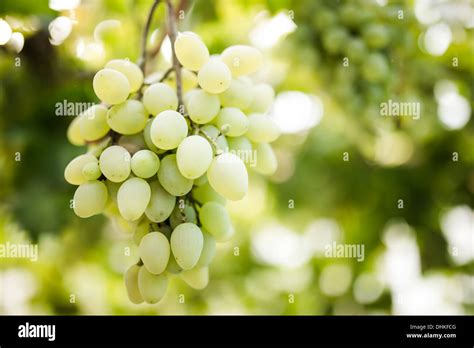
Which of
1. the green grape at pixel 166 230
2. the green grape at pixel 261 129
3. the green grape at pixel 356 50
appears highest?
the green grape at pixel 356 50

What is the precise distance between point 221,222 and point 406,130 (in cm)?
74

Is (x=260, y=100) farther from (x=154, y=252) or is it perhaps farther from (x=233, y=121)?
(x=154, y=252)

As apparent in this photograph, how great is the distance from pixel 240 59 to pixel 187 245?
0.27 metres

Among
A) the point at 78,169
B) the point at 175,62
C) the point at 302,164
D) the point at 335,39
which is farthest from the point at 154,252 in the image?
the point at 302,164

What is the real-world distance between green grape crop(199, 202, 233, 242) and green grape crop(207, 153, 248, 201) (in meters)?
0.05

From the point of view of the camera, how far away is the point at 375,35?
38.4 inches

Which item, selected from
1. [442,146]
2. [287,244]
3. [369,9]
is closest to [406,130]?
[442,146]

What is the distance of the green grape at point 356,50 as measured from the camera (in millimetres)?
972

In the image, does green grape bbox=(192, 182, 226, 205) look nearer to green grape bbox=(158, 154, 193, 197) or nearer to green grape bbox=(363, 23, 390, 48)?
green grape bbox=(158, 154, 193, 197)

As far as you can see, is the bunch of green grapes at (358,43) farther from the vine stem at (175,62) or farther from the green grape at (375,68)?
the vine stem at (175,62)

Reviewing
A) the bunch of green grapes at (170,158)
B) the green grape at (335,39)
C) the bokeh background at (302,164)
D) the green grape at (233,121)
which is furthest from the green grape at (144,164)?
the green grape at (335,39)

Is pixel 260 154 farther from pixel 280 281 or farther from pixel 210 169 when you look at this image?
pixel 280 281

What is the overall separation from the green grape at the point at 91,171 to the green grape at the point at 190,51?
0.18 meters

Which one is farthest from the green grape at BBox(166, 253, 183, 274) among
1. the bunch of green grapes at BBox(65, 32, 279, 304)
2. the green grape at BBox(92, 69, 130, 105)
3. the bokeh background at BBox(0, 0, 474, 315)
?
the bokeh background at BBox(0, 0, 474, 315)
